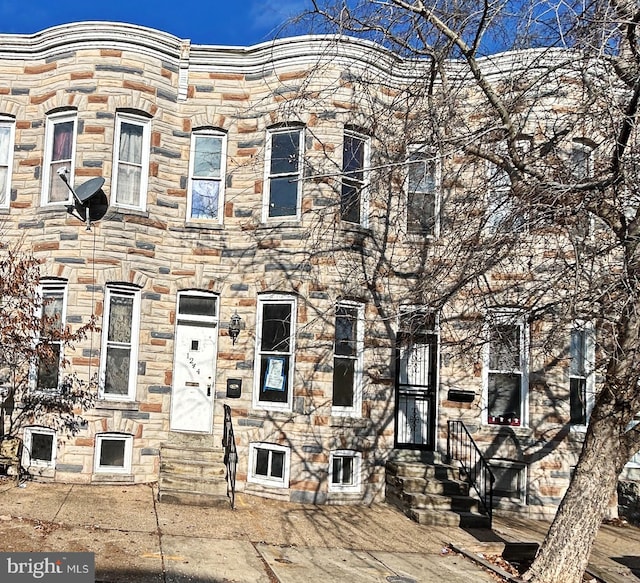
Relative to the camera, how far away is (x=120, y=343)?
12055mm

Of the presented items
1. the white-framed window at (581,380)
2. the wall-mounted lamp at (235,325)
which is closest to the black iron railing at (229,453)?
the wall-mounted lamp at (235,325)

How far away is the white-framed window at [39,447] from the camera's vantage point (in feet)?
37.9

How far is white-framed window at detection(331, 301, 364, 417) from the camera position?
39.7ft

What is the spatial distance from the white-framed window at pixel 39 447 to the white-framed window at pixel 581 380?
29.9 feet

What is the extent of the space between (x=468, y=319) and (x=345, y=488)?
360cm

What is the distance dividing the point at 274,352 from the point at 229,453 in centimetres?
186

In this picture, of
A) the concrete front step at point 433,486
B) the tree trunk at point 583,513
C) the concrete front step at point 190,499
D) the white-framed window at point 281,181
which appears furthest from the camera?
the white-framed window at point 281,181

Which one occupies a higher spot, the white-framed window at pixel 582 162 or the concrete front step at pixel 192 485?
the white-framed window at pixel 582 162

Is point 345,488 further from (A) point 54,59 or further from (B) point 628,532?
(A) point 54,59

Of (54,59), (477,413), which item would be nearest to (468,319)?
(477,413)

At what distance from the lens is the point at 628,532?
1183 centimetres

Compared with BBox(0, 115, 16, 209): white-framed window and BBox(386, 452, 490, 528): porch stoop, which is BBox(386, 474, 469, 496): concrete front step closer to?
BBox(386, 452, 490, 528): porch stoop

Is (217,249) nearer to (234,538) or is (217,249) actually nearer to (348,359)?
(348,359)

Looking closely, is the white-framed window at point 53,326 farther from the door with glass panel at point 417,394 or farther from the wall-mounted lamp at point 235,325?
the door with glass panel at point 417,394
